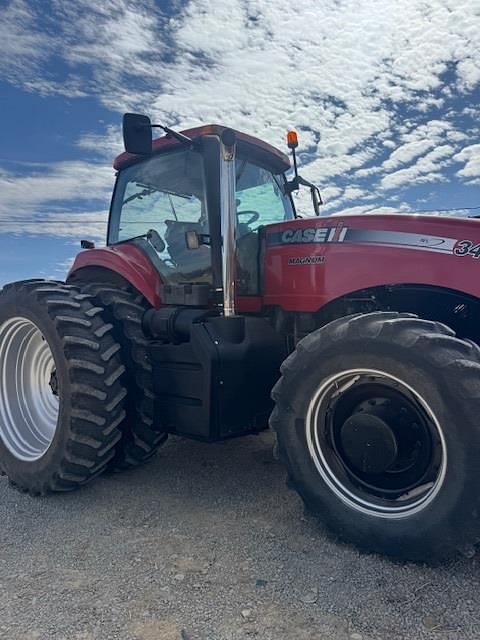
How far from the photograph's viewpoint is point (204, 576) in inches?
96.9

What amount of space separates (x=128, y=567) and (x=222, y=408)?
1045mm

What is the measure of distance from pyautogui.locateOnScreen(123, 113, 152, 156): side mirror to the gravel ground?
2.21 m

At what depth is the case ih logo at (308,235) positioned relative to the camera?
320 cm

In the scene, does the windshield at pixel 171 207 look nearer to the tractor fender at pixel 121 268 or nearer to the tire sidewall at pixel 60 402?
the tractor fender at pixel 121 268

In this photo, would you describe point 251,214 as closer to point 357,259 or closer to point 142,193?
point 142,193

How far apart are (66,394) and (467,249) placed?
2580mm

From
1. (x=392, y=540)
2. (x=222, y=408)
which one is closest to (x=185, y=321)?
(x=222, y=408)

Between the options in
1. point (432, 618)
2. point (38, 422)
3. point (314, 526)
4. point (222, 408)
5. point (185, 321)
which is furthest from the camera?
point (38, 422)

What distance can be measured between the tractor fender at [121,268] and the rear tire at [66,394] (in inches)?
14.7

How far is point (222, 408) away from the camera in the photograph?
3225 millimetres

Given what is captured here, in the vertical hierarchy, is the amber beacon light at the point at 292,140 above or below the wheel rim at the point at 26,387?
above

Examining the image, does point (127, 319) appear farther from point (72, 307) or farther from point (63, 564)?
point (63, 564)

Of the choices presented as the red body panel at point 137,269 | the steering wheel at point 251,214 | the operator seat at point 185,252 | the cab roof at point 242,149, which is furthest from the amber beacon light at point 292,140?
the red body panel at point 137,269

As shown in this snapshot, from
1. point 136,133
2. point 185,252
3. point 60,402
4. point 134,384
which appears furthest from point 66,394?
point 136,133
